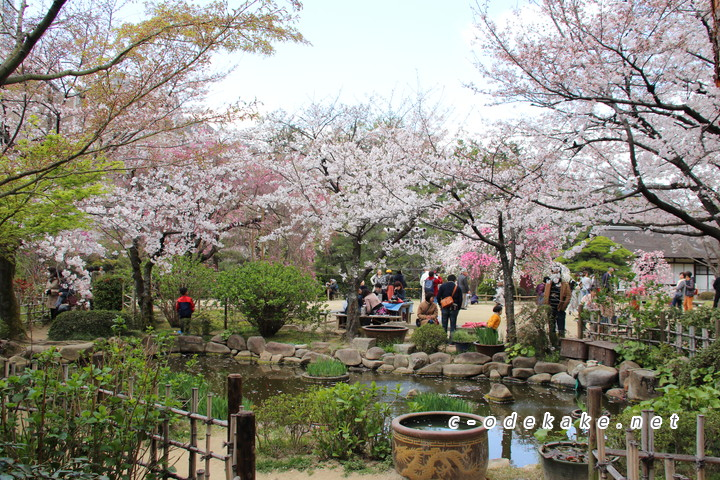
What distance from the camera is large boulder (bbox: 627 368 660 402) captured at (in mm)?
7203

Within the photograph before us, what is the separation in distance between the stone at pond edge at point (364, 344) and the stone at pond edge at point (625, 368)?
14.9 ft

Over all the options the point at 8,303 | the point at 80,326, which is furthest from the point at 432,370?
the point at 8,303

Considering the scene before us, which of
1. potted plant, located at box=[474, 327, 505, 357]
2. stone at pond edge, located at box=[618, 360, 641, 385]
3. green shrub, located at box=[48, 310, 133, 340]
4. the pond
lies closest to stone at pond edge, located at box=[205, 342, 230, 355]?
the pond

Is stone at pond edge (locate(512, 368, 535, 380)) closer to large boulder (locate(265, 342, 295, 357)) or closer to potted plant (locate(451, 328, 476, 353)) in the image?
potted plant (locate(451, 328, 476, 353))

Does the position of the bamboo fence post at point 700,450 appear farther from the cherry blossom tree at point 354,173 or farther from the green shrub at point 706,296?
the green shrub at point 706,296

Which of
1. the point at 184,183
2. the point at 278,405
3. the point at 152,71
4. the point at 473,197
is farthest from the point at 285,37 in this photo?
the point at 184,183

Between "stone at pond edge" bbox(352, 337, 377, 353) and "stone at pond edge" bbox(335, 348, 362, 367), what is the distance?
0.83 feet

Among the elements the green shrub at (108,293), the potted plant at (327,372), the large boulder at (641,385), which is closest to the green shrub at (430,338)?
the potted plant at (327,372)

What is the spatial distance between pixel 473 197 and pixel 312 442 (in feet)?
19.2

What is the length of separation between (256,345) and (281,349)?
0.65m

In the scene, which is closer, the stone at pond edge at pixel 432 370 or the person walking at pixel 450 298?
the stone at pond edge at pixel 432 370

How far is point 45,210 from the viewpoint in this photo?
20.2ft

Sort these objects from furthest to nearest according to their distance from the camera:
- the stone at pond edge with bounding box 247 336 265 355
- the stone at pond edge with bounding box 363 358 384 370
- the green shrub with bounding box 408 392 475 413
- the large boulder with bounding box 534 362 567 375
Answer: the stone at pond edge with bounding box 247 336 265 355 → the stone at pond edge with bounding box 363 358 384 370 → the large boulder with bounding box 534 362 567 375 → the green shrub with bounding box 408 392 475 413

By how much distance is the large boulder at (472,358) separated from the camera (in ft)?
30.9
